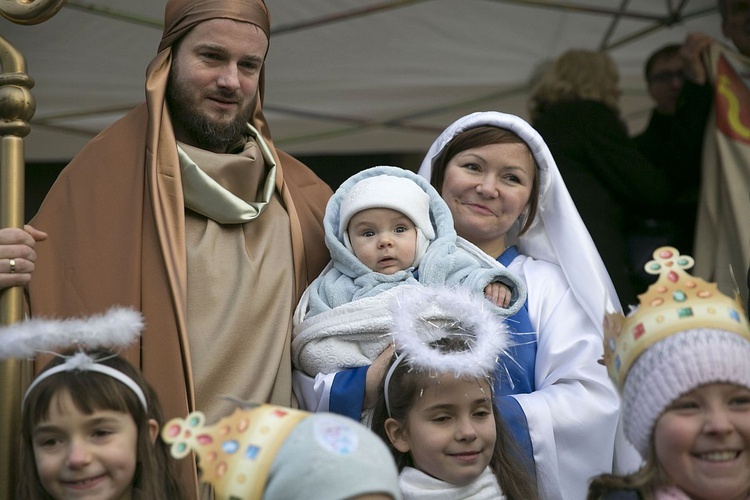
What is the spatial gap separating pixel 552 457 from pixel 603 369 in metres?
0.41

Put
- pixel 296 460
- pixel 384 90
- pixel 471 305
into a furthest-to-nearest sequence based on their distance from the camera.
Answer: pixel 384 90
pixel 471 305
pixel 296 460

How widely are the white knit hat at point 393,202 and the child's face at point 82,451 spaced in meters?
1.33

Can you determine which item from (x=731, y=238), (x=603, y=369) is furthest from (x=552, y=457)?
(x=731, y=238)

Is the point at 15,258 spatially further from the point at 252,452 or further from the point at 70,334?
the point at 252,452

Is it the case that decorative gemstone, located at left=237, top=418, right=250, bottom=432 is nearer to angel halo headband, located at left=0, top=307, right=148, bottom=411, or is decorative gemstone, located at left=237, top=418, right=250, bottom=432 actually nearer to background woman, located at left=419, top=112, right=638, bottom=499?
angel halo headband, located at left=0, top=307, right=148, bottom=411

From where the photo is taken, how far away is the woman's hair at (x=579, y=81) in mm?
6418

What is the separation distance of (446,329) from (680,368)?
838 mm

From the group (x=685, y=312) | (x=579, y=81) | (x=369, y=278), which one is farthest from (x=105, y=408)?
(x=579, y=81)

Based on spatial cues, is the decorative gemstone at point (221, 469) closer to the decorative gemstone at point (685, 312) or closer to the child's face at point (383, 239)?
the decorative gemstone at point (685, 312)

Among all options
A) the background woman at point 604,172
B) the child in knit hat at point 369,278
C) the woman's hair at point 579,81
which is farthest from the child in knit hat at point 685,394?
the woman's hair at point 579,81

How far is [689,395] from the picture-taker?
3.55m

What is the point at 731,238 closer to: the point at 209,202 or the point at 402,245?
the point at 402,245

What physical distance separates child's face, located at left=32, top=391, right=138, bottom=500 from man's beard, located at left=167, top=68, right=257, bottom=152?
1558 mm

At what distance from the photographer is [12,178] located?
4090 millimetres
